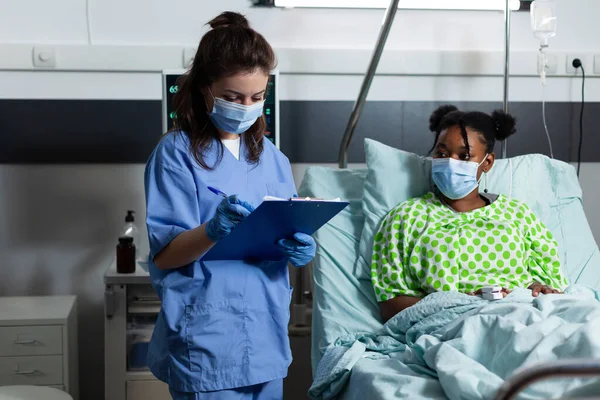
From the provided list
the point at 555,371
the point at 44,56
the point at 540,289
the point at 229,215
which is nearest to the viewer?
the point at 555,371

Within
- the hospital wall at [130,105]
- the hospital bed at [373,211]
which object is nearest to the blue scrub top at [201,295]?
the hospital bed at [373,211]

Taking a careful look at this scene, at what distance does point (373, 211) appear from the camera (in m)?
2.52

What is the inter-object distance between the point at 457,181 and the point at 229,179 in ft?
2.78

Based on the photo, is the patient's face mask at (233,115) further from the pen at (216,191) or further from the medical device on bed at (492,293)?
the medical device on bed at (492,293)

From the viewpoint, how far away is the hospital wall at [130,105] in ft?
→ 9.70

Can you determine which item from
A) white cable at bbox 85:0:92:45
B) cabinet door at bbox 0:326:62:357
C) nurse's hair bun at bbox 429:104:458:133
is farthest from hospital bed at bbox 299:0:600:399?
white cable at bbox 85:0:92:45

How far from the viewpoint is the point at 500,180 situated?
262cm

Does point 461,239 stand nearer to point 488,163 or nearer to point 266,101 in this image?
point 488,163

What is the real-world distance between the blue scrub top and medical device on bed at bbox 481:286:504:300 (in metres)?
0.64

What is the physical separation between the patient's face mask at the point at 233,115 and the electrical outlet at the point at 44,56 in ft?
4.56

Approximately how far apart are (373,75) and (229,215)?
1.20 metres

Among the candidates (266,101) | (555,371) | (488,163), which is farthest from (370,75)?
(555,371)

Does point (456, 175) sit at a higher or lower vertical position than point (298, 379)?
higher

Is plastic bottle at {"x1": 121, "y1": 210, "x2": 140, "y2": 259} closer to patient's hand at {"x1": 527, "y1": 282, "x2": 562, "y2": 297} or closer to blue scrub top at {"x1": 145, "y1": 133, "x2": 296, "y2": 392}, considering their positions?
blue scrub top at {"x1": 145, "y1": 133, "x2": 296, "y2": 392}
